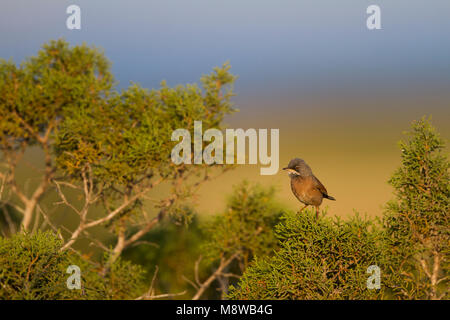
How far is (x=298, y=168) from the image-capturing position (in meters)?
9.55

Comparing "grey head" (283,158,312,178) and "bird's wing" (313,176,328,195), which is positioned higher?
"grey head" (283,158,312,178)

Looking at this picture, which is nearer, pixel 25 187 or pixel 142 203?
pixel 142 203

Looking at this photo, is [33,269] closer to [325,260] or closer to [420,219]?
[325,260]

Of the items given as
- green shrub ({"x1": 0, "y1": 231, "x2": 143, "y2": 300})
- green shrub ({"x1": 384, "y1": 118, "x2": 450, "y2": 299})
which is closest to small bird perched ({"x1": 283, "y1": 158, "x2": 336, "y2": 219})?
green shrub ({"x1": 384, "y1": 118, "x2": 450, "y2": 299})

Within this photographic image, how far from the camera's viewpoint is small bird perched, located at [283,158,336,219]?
944 centimetres

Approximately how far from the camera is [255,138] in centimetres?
1220

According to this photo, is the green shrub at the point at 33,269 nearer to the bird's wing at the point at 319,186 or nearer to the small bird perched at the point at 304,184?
the small bird perched at the point at 304,184

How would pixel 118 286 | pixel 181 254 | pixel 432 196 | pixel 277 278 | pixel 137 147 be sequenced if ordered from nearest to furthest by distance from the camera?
pixel 277 278 → pixel 432 196 → pixel 137 147 → pixel 118 286 → pixel 181 254

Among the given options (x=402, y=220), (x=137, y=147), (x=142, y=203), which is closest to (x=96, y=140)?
(x=137, y=147)

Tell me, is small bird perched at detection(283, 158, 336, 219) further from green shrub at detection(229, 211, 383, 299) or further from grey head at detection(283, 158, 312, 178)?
green shrub at detection(229, 211, 383, 299)

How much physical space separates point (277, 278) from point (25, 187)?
531 inches

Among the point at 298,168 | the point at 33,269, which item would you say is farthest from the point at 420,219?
the point at 33,269

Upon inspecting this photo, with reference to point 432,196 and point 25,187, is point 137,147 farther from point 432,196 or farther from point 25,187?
point 432,196

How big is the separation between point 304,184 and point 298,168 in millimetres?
425
